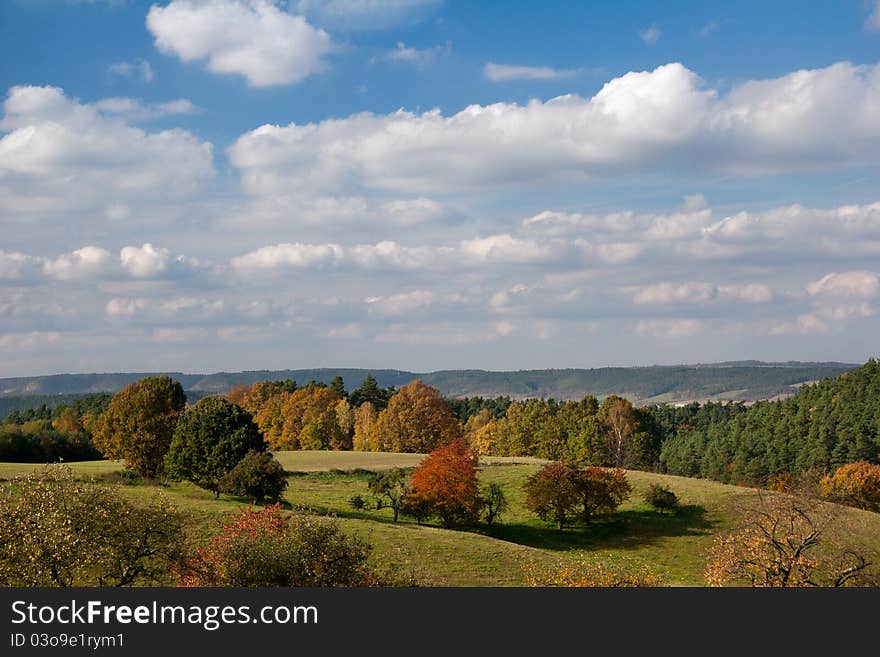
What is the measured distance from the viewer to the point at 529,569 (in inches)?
1556

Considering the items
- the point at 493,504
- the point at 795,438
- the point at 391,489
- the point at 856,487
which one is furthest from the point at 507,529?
the point at 795,438

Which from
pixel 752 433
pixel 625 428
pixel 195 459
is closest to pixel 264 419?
pixel 625 428

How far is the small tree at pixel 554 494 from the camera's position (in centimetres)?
6238

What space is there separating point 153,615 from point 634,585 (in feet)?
55.2

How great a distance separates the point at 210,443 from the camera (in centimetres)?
5884

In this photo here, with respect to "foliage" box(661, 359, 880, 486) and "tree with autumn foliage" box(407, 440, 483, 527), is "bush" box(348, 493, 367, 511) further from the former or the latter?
"foliage" box(661, 359, 880, 486)

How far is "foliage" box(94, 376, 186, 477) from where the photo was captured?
214ft

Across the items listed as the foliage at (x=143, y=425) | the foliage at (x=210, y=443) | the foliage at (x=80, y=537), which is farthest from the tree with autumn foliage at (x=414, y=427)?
the foliage at (x=80, y=537)

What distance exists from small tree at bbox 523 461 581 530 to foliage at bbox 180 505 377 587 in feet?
123

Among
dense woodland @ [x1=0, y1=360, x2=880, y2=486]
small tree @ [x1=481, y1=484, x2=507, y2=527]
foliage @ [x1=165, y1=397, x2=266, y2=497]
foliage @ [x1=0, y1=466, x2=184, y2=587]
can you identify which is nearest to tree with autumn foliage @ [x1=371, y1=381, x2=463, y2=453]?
dense woodland @ [x1=0, y1=360, x2=880, y2=486]

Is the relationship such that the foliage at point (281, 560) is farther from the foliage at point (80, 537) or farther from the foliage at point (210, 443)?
the foliage at point (210, 443)

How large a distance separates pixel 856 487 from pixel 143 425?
77.4 metres

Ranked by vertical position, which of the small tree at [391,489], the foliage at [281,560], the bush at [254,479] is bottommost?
the small tree at [391,489]

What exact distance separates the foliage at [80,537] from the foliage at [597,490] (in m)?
42.6
